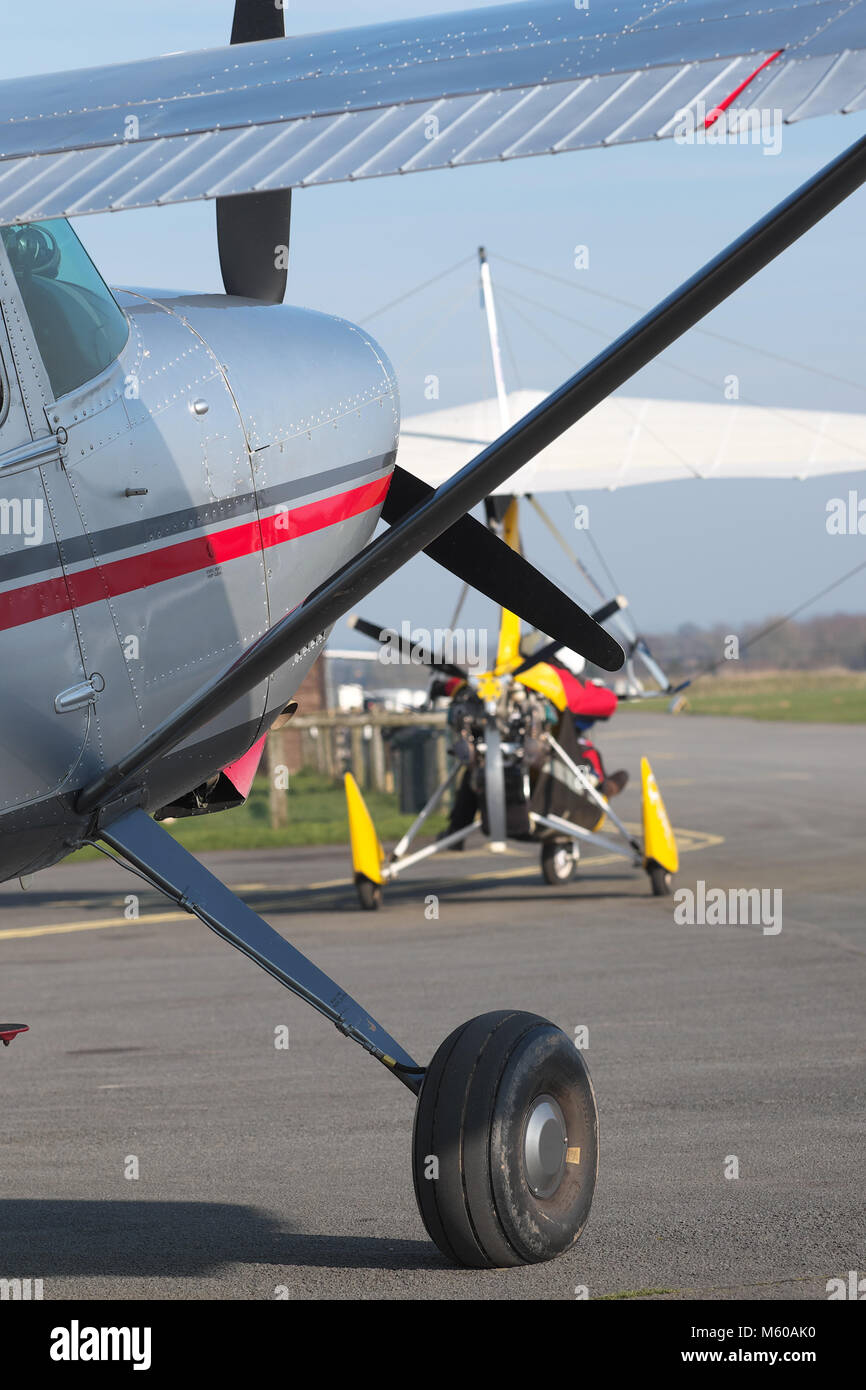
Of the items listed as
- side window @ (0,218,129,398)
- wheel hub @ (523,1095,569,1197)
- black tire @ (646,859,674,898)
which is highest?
side window @ (0,218,129,398)

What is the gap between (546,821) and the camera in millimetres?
16859

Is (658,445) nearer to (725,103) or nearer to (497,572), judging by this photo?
(497,572)

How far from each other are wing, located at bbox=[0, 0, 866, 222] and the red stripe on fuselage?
108cm

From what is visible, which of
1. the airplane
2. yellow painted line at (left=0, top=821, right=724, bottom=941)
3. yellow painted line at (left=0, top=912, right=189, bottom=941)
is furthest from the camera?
yellow painted line at (left=0, top=821, right=724, bottom=941)

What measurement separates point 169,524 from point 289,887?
1393cm

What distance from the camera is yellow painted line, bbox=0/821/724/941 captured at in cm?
1614

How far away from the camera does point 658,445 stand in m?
20.0

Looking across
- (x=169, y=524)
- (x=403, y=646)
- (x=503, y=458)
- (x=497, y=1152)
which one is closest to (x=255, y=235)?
(x=169, y=524)

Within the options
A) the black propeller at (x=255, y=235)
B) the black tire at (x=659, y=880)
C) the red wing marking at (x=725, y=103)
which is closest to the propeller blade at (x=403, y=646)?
the black tire at (x=659, y=880)

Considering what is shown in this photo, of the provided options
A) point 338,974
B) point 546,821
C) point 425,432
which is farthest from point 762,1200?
point 425,432

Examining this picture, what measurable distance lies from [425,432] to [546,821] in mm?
6805

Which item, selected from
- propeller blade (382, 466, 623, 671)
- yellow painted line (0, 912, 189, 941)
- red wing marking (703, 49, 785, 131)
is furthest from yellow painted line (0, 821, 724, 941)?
red wing marking (703, 49, 785, 131)

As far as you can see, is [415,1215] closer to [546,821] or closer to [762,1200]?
[762,1200]

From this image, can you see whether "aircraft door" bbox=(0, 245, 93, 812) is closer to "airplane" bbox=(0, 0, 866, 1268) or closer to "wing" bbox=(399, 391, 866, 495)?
"airplane" bbox=(0, 0, 866, 1268)
